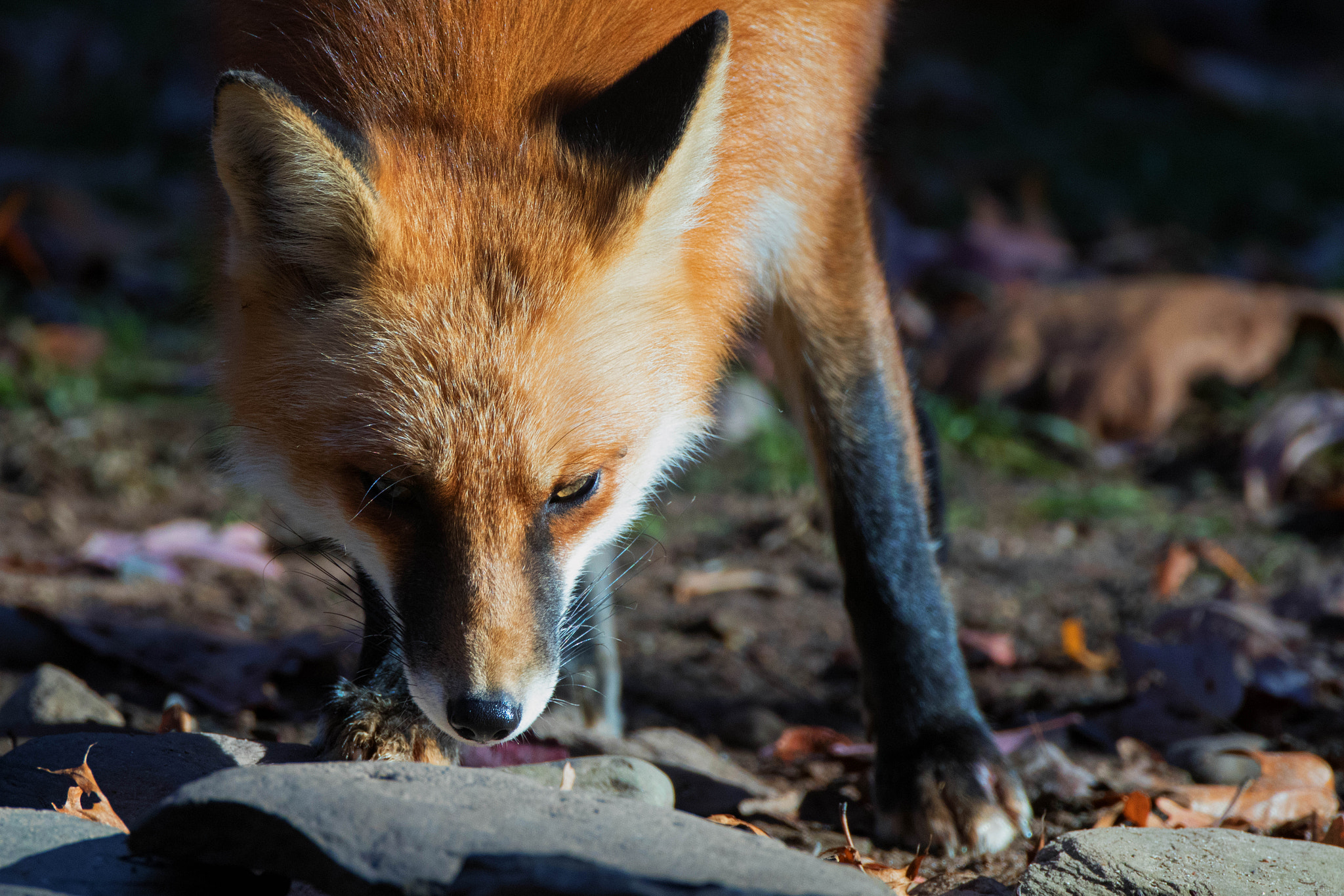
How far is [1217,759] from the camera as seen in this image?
120 inches

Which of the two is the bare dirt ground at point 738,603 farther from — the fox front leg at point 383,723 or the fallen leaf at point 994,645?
the fox front leg at point 383,723

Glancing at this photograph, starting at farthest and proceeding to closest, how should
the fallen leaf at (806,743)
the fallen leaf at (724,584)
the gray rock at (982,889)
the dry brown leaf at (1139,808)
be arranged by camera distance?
the fallen leaf at (724,584)
the fallen leaf at (806,743)
the dry brown leaf at (1139,808)
the gray rock at (982,889)

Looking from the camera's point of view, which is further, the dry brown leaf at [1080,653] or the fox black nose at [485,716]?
the dry brown leaf at [1080,653]

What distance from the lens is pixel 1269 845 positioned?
7.47 feet

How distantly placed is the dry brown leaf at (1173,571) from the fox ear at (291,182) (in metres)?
3.04

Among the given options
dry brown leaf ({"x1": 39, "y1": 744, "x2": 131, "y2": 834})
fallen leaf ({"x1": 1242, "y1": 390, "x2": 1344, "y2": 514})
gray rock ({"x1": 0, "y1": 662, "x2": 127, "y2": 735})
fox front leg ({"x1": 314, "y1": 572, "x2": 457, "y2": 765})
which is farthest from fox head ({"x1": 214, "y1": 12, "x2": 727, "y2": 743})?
fallen leaf ({"x1": 1242, "y1": 390, "x2": 1344, "y2": 514})

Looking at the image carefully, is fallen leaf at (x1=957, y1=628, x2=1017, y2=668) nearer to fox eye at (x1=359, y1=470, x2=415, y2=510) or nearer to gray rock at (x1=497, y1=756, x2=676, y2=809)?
gray rock at (x1=497, y1=756, x2=676, y2=809)

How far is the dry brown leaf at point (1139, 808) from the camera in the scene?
8.79 ft

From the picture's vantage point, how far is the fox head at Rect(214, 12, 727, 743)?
2.27 metres

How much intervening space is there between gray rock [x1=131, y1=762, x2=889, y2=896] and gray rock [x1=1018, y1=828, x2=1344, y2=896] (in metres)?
0.54

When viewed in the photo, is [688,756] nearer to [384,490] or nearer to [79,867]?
[384,490]

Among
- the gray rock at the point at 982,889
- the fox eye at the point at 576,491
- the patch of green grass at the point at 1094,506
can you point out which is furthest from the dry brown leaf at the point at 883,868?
the patch of green grass at the point at 1094,506

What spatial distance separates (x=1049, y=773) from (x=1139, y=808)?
0.40 metres

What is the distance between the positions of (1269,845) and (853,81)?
2046mm
